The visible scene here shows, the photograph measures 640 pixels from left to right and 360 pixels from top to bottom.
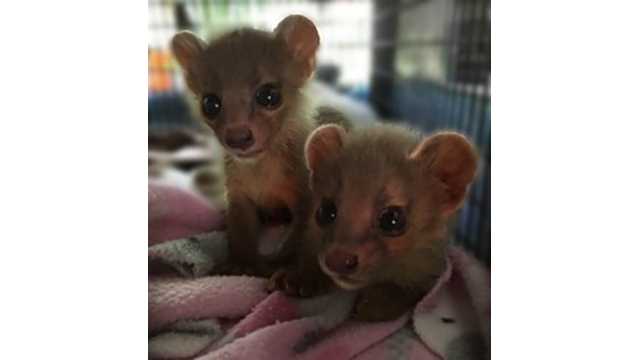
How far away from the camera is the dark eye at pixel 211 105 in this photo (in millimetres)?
696

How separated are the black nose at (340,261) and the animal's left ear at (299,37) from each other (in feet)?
0.61

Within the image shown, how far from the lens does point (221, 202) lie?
85cm

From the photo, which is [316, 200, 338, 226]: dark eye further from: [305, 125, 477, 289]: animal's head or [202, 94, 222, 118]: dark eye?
[202, 94, 222, 118]: dark eye

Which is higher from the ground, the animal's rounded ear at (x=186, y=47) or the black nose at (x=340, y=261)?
the animal's rounded ear at (x=186, y=47)

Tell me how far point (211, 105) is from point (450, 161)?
0.23 m

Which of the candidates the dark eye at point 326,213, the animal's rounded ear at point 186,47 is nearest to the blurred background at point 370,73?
the animal's rounded ear at point 186,47

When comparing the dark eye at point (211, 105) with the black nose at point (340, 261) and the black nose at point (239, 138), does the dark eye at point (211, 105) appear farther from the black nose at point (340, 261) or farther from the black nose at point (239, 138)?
the black nose at point (340, 261)

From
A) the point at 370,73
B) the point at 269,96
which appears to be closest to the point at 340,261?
the point at 269,96

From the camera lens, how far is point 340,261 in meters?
0.68

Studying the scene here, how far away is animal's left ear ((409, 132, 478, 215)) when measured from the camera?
2.25 ft
